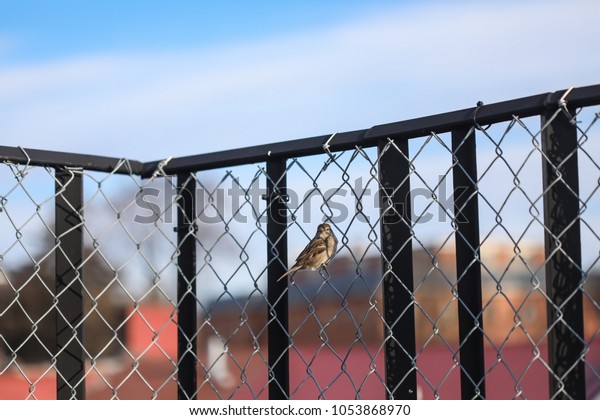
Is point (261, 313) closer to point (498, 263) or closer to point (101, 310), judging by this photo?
point (101, 310)

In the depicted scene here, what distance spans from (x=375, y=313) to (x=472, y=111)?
1.71ft

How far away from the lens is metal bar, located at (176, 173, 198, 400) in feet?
7.58

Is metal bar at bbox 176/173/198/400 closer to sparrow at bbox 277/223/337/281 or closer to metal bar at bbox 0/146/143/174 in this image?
metal bar at bbox 0/146/143/174

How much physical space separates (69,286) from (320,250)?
749mm

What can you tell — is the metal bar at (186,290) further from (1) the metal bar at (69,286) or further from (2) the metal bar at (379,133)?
(1) the metal bar at (69,286)

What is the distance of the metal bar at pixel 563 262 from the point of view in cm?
158

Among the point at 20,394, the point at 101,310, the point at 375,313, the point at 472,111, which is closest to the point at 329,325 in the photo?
the point at 375,313

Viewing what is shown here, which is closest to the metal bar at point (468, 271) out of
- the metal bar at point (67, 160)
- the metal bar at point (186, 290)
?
the metal bar at point (186, 290)

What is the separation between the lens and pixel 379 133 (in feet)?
6.24

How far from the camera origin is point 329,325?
199 centimetres

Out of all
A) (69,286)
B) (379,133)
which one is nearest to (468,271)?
(379,133)

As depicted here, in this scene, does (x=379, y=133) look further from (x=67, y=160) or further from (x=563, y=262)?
(x=67, y=160)

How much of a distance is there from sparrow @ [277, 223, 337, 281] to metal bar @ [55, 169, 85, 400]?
0.67 metres

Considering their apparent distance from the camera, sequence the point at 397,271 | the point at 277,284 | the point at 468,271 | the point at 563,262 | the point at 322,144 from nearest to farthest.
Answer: the point at 563,262
the point at 468,271
the point at 397,271
the point at 322,144
the point at 277,284
